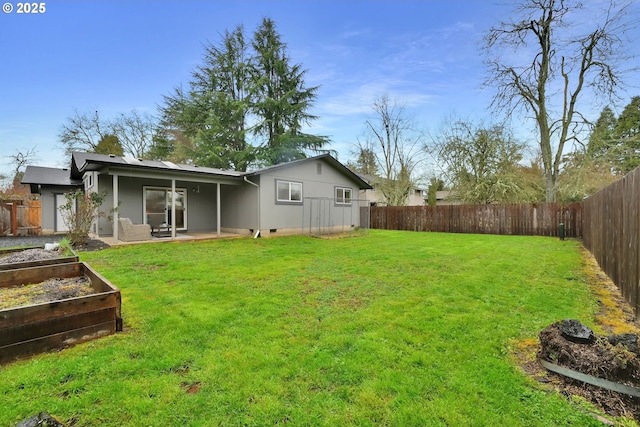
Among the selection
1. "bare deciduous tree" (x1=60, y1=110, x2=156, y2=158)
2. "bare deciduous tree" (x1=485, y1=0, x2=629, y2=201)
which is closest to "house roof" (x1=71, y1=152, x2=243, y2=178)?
"bare deciduous tree" (x1=60, y1=110, x2=156, y2=158)

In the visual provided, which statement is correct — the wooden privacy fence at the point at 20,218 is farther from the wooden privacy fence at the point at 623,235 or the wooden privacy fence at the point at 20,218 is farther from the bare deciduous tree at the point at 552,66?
the bare deciduous tree at the point at 552,66

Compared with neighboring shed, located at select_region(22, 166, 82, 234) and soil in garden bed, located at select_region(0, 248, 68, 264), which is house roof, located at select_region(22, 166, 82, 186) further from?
soil in garden bed, located at select_region(0, 248, 68, 264)

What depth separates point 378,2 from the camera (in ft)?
32.8

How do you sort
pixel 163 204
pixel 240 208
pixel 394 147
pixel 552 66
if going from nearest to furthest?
pixel 163 204 < pixel 240 208 < pixel 552 66 < pixel 394 147

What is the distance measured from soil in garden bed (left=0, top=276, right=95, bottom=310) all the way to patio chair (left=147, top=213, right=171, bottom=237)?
7244 mm

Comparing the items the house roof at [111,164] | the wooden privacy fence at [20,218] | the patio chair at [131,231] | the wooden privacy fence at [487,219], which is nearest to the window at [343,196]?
the wooden privacy fence at [487,219]

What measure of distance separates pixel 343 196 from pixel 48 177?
13.7 metres

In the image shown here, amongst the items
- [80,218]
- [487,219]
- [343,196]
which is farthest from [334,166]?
[80,218]

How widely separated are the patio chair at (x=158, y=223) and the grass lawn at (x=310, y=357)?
20.3 feet

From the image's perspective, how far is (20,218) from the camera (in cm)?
1224

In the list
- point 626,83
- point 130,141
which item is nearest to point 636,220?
point 626,83

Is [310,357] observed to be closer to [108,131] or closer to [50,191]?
[50,191]

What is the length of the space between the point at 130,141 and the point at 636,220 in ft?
94.1

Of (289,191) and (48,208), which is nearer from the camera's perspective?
(289,191)
